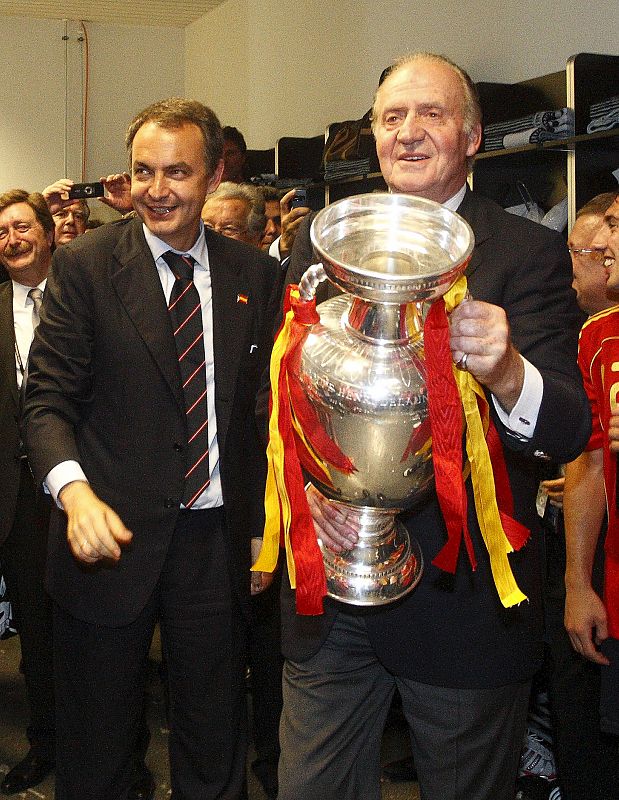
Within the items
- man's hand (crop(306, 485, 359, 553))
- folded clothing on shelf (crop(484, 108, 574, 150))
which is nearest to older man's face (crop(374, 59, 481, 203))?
man's hand (crop(306, 485, 359, 553))

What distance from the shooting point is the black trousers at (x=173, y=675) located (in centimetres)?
204

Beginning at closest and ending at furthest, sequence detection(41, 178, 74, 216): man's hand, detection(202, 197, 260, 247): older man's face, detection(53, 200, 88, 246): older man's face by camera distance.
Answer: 1. detection(202, 197, 260, 247): older man's face
2. detection(41, 178, 74, 216): man's hand
3. detection(53, 200, 88, 246): older man's face

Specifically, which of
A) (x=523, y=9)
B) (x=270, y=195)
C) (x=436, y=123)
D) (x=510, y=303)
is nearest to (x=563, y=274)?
(x=510, y=303)

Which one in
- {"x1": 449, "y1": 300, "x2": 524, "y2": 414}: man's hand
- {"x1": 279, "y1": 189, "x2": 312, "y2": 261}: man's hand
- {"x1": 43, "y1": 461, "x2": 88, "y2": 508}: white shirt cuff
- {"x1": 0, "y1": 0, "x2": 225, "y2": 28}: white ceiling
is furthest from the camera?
{"x1": 0, "y1": 0, "x2": 225, "y2": 28}: white ceiling

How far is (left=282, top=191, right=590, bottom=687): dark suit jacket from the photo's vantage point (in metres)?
1.52

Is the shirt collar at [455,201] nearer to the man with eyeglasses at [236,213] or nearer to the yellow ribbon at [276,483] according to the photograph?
the yellow ribbon at [276,483]

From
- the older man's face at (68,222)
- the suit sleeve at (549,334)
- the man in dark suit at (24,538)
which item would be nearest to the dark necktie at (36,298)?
the man in dark suit at (24,538)

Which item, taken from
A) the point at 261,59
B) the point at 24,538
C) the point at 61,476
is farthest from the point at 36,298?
the point at 261,59

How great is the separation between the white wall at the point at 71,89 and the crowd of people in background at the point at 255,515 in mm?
4896

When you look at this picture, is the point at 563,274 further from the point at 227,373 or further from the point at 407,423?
the point at 227,373

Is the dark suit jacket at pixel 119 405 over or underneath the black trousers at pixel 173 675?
over

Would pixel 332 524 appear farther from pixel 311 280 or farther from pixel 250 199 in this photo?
pixel 250 199

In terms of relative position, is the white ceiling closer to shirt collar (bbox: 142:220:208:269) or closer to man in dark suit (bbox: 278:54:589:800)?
shirt collar (bbox: 142:220:208:269)

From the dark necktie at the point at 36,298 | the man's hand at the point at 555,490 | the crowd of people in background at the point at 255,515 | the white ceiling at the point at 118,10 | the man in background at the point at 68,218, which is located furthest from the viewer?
the white ceiling at the point at 118,10
